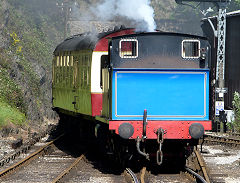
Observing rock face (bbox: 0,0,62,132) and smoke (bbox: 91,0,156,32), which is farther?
rock face (bbox: 0,0,62,132)

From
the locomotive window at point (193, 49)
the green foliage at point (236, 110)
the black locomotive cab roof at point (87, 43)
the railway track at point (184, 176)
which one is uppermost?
the black locomotive cab roof at point (87, 43)

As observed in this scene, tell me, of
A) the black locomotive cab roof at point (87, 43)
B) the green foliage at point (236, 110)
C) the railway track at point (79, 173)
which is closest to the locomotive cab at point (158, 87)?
the railway track at point (79, 173)

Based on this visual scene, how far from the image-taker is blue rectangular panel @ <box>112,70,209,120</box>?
11742 mm

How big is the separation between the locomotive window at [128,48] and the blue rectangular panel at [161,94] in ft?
1.76

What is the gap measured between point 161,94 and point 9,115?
9.95 m

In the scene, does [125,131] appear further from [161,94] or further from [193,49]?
[193,49]

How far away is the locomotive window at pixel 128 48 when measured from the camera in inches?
475

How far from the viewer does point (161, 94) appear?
1186cm

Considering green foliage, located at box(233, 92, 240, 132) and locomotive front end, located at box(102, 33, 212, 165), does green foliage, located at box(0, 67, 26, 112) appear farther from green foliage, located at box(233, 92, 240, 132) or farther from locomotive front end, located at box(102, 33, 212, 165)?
locomotive front end, located at box(102, 33, 212, 165)

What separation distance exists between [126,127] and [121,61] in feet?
4.96

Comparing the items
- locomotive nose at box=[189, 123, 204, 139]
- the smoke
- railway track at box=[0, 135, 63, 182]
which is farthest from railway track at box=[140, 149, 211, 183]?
the smoke

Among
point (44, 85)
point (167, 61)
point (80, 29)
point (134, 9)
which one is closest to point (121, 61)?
point (167, 61)

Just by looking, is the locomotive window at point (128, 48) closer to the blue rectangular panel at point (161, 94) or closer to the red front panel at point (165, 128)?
the blue rectangular panel at point (161, 94)

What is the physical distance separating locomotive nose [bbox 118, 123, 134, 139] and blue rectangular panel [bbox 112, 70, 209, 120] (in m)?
0.33
